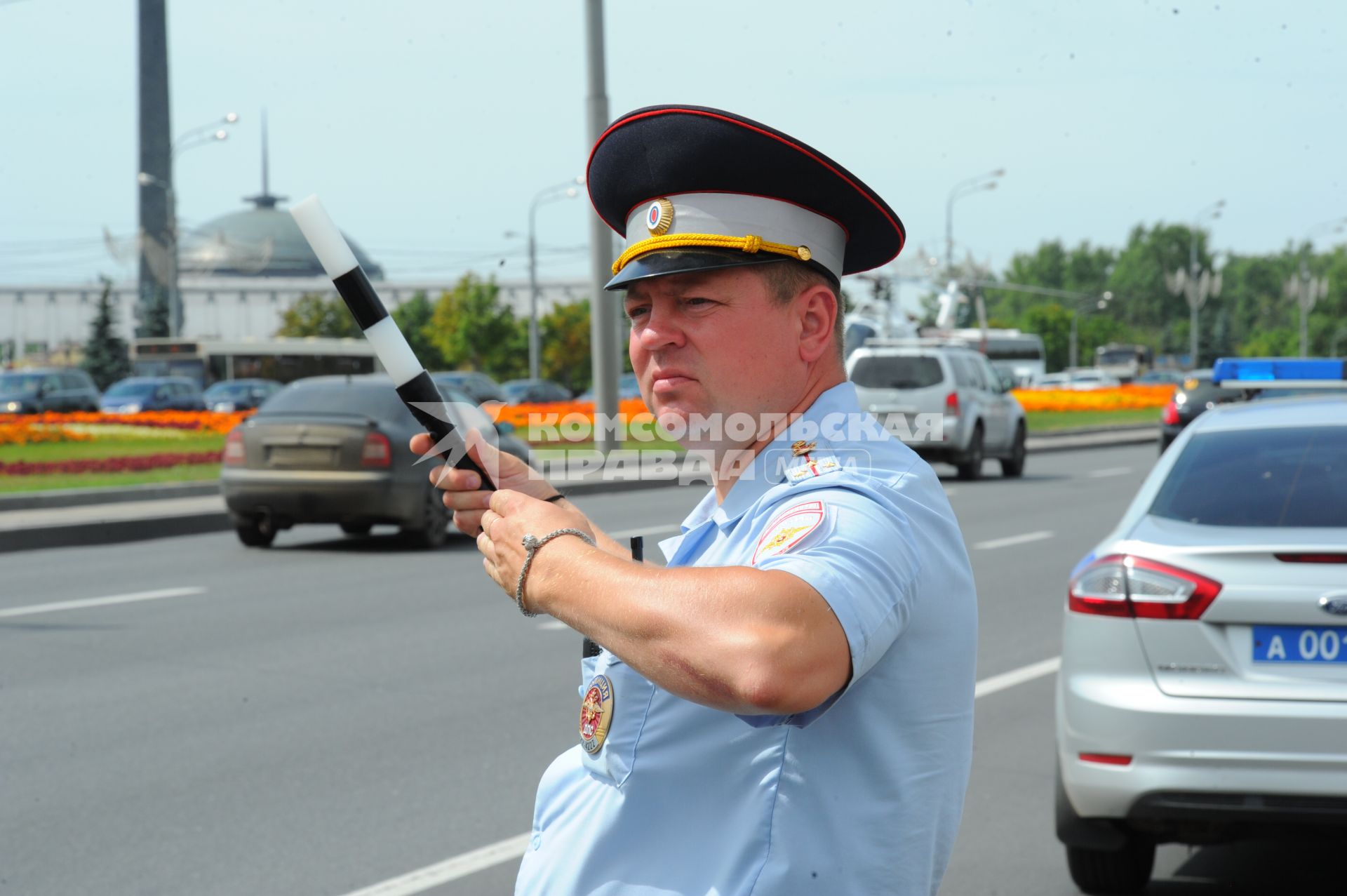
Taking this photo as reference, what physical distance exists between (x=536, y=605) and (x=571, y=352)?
2532 inches

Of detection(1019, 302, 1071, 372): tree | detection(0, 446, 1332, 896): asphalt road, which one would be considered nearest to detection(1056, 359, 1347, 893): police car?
detection(0, 446, 1332, 896): asphalt road

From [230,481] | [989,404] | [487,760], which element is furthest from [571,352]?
[487,760]

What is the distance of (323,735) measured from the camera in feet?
20.6

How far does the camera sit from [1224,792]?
4.21 meters

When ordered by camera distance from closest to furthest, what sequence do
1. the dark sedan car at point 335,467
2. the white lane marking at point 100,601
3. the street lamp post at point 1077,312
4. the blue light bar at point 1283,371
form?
the blue light bar at point 1283,371
the white lane marking at point 100,601
the dark sedan car at point 335,467
the street lamp post at point 1077,312

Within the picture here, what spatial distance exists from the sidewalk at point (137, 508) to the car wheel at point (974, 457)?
167 inches

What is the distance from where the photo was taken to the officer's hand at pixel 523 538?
158 centimetres

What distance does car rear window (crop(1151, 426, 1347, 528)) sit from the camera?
15.1 ft

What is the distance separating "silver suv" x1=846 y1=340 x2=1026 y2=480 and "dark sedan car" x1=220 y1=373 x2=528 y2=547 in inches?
378

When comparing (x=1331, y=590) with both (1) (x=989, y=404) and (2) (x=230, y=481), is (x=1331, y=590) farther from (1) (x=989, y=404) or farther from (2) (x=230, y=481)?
(1) (x=989, y=404)

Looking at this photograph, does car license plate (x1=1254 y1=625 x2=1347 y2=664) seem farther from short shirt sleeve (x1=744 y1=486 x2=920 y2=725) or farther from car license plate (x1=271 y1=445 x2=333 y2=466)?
car license plate (x1=271 y1=445 x2=333 y2=466)

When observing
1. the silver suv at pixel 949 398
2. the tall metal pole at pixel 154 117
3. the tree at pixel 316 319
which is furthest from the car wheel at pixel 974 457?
the tall metal pole at pixel 154 117

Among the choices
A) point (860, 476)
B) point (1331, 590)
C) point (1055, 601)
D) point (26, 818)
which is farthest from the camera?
point (1055, 601)

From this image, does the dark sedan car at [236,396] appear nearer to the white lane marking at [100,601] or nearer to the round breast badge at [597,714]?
the white lane marking at [100,601]
